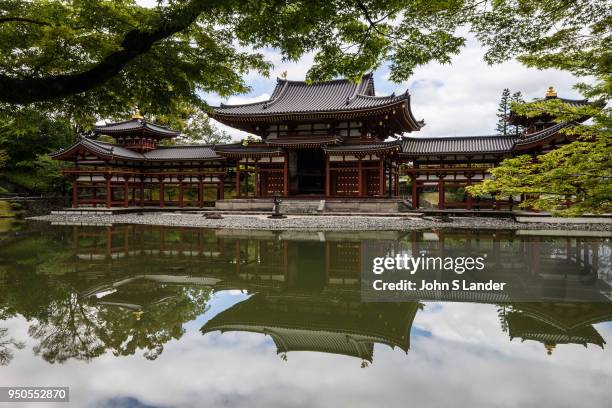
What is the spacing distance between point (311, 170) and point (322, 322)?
24.3m

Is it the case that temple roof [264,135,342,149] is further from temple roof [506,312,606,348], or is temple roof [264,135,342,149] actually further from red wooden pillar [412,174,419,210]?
temple roof [506,312,606,348]

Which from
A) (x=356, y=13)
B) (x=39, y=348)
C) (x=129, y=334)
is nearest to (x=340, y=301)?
(x=129, y=334)

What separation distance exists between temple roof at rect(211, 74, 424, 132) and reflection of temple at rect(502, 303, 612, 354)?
19.5m

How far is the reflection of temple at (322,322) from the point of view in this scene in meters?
4.28

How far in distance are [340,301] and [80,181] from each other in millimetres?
29710

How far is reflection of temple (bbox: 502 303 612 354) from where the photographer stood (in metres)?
4.36

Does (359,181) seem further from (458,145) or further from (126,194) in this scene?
(126,194)

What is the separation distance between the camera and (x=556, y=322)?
191 inches

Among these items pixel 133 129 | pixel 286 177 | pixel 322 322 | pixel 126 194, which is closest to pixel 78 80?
pixel 322 322

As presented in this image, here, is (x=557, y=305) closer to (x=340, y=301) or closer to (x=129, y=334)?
(x=340, y=301)

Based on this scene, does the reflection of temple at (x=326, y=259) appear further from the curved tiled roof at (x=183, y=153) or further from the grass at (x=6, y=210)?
the curved tiled roof at (x=183, y=153)

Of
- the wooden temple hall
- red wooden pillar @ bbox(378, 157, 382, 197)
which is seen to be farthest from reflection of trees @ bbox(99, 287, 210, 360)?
red wooden pillar @ bbox(378, 157, 382, 197)

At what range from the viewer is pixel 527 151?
72.2 ft

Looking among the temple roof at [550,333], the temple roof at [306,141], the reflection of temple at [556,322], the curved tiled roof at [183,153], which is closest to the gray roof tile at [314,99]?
the temple roof at [306,141]
